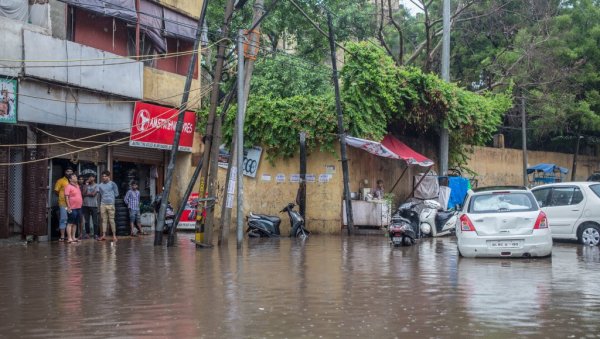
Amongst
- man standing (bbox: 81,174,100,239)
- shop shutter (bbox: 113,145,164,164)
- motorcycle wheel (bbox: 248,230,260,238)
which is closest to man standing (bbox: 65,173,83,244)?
man standing (bbox: 81,174,100,239)

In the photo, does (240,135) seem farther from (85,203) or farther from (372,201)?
(372,201)

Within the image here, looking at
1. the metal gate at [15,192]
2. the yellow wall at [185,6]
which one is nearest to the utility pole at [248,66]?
the metal gate at [15,192]

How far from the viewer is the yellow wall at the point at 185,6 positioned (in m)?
24.8

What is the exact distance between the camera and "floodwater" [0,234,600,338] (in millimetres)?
7918

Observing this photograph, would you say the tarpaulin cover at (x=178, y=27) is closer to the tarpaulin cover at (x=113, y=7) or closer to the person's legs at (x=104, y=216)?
the tarpaulin cover at (x=113, y=7)

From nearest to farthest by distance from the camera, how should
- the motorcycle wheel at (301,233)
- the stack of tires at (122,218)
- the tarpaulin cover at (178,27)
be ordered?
the stack of tires at (122,218) < the motorcycle wheel at (301,233) < the tarpaulin cover at (178,27)

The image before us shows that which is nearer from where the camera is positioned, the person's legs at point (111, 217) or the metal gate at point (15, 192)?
the metal gate at point (15, 192)

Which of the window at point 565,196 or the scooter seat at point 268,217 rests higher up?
the window at point 565,196

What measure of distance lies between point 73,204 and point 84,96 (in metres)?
3.45

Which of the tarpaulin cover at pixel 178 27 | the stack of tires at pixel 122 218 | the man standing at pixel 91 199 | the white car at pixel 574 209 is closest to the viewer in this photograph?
the white car at pixel 574 209

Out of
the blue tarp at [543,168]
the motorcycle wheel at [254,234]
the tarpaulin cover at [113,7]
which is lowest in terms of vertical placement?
the motorcycle wheel at [254,234]

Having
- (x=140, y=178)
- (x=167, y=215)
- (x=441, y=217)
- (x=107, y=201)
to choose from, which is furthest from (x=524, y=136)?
(x=107, y=201)

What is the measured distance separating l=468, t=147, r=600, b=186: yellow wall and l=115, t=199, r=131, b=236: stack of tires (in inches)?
705

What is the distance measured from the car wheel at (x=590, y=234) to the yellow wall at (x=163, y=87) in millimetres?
12053
